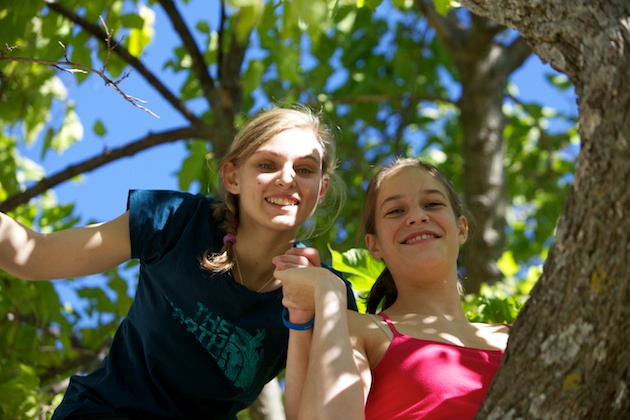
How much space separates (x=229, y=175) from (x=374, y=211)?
53 centimetres

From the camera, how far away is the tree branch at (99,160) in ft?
14.9

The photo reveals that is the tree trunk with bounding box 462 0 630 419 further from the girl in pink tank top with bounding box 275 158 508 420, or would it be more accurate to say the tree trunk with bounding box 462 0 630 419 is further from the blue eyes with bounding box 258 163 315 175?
the blue eyes with bounding box 258 163 315 175

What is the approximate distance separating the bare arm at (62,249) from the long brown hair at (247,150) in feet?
0.95

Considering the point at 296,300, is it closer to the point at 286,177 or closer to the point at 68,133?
the point at 286,177

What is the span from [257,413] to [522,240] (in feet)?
16.1

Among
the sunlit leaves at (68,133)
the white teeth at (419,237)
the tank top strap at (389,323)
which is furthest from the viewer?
the sunlit leaves at (68,133)

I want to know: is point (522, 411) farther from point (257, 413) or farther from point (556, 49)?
point (257, 413)

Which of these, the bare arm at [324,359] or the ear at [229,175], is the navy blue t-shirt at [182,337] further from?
the bare arm at [324,359]

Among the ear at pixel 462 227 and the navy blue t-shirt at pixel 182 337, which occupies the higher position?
the ear at pixel 462 227

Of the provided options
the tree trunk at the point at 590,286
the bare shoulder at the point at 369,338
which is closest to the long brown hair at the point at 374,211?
the bare shoulder at the point at 369,338

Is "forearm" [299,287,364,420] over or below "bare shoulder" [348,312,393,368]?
below

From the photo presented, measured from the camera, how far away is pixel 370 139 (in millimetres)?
7742

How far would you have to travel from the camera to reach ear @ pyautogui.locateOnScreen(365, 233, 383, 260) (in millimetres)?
3048

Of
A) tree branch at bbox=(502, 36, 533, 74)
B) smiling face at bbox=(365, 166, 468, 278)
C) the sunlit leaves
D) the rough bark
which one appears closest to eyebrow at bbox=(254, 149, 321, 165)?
smiling face at bbox=(365, 166, 468, 278)
